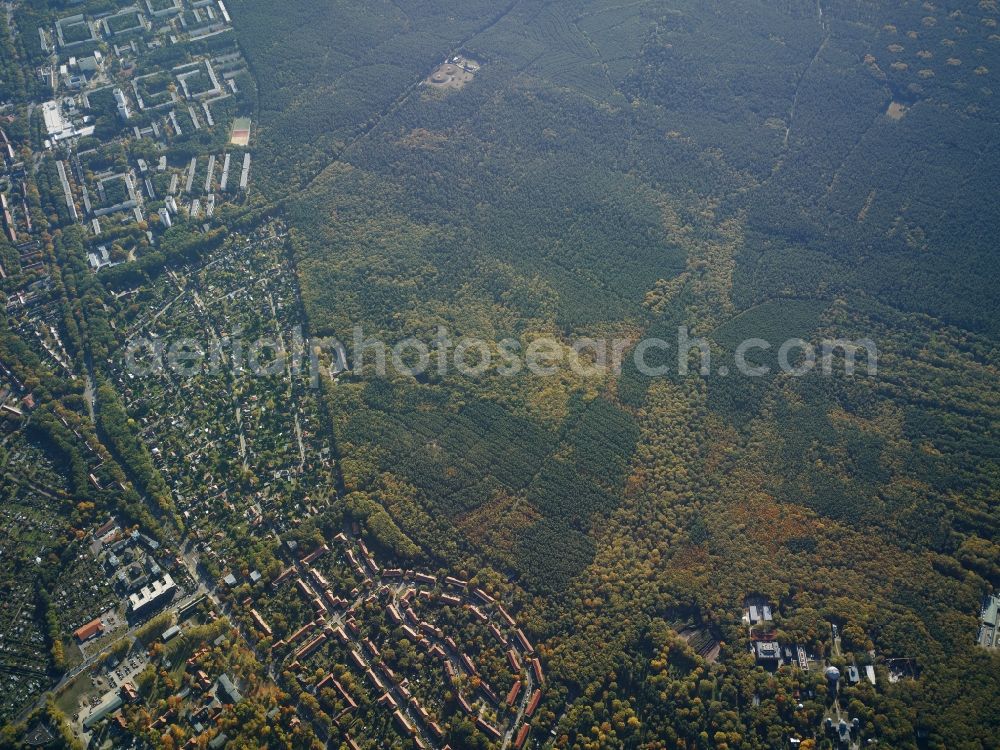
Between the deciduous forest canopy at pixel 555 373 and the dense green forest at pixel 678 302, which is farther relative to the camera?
the dense green forest at pixel 678 302

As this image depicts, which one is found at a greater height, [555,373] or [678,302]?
[678,302]

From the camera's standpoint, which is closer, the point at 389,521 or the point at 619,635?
the point at 619,635

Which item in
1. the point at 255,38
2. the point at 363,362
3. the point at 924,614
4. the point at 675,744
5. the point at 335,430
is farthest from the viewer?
the point at 255,38

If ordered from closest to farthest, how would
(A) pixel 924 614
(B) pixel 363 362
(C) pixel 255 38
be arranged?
(A) pixel 924 614 < (B) pixel 363 362 < (C) pixel 255 38

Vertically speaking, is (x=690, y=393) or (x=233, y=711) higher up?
(x=690, y=393)

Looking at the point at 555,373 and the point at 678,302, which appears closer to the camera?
the point at 555,373

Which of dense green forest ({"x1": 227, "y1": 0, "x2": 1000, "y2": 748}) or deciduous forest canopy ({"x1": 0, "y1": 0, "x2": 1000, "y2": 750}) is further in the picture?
dense green forest ({"x1": 227, "y1": 0, "x2": 1000, "y2": 748})

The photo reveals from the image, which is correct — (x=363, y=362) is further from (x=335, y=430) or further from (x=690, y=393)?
(x=690, y=393)

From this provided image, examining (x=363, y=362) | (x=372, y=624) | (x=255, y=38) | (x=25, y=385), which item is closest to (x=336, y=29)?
(x=255, y=38)
